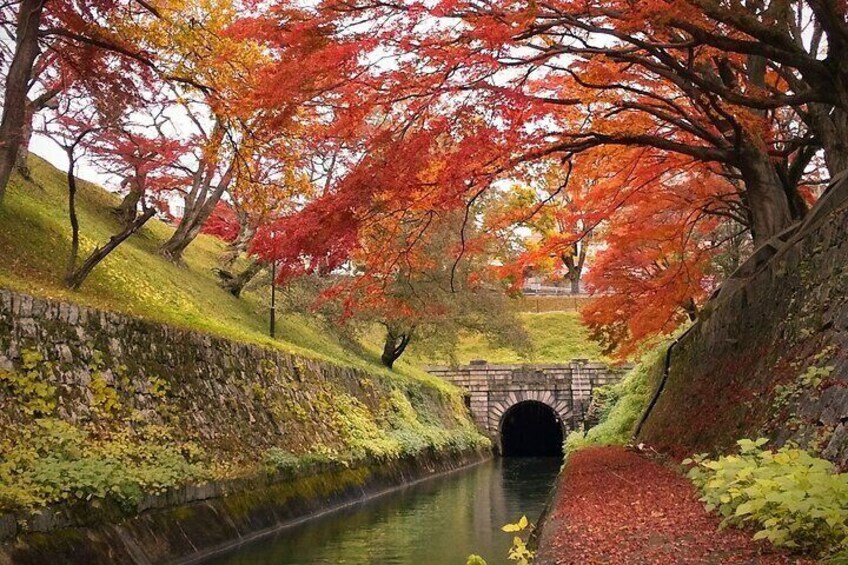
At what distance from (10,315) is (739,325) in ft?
34.4

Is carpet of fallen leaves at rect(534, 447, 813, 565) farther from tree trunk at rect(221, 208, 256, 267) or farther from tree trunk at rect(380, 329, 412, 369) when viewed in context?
tree trunk at rect(380, 329, 412, 369)

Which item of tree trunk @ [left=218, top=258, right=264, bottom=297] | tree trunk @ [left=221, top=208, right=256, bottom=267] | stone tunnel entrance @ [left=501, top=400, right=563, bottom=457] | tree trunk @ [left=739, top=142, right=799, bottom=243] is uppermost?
tree trunk @ [left=739, top=142, right=799, bottom=243]

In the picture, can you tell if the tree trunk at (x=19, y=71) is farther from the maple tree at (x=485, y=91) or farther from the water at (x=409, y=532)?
the water at (x=409, y=532)

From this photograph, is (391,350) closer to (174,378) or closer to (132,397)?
(174,378)

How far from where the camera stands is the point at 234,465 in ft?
39.1

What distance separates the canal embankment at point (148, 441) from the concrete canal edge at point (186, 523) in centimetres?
2

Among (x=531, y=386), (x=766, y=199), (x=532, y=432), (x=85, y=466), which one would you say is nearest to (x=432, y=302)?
(x=766, y=199)

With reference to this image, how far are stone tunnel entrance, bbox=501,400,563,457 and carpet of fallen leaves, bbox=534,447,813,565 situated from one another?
33.7m

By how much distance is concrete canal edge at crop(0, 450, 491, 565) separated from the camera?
298 inches

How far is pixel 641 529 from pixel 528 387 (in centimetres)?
3183

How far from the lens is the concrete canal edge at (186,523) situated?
757 cm

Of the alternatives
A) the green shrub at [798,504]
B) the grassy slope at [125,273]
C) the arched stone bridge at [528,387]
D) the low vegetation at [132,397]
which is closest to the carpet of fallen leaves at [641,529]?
the green shrub at [798,504]

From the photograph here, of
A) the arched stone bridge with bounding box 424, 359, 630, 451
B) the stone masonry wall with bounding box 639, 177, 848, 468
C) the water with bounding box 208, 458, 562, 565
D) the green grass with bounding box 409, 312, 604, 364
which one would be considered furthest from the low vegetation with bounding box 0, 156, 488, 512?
the green grass with bounding box 409, 312, 604, 364

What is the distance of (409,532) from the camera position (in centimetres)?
1274
